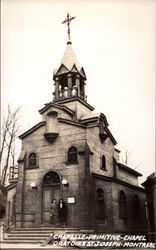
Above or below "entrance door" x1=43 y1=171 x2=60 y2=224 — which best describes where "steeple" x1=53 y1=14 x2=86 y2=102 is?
above

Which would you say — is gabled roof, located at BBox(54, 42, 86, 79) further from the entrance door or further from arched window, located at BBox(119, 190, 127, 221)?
arched window, located at BBox(119, 190, 127, 221)

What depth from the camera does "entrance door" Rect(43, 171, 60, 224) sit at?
24125mm

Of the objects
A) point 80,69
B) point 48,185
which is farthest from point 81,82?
point 48,185

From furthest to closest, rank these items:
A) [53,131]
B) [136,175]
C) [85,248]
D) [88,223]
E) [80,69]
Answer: [136,175], [80,69], [53,131], [88,223], [85,248]

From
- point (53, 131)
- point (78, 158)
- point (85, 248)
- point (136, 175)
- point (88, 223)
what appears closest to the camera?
point (85, 248)

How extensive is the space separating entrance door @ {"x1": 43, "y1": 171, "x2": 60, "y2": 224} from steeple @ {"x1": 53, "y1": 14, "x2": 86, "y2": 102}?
24.4 feet

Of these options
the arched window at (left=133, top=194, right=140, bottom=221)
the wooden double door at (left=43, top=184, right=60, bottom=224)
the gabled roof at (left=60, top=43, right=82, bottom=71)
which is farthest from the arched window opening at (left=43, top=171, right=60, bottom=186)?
the gabled roof at (left=60, top=43, right=82, bottom=71)

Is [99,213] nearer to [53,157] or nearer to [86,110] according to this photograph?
[53,157]

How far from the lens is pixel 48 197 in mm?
24406

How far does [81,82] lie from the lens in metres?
29.9

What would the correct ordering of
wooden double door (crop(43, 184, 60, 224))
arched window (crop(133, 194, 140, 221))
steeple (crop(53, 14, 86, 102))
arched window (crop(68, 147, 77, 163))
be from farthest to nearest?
1. steeple (crop(53, 14, 86, 102))
2. arched window (crop(133, 194, 140, 221))
3. arched window (crop(68, 147, 77, 163))
4. wooden double door (crop(43, 184, 60, 224))

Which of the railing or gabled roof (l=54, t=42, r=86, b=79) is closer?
the railing

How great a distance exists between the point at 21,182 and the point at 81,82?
10.7 metres

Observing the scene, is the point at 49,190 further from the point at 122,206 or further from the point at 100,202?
the point at 122,206
